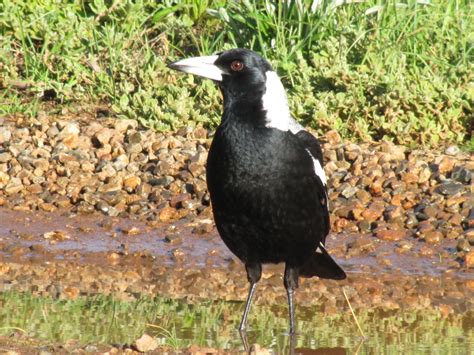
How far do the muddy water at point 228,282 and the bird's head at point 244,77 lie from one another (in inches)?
44.6

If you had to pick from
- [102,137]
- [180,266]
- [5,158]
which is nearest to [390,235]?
[180,266]

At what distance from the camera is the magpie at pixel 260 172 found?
18.0 ft

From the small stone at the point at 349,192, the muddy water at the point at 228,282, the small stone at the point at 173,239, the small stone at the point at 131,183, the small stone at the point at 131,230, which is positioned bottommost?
the muddy water at the point at 228,282

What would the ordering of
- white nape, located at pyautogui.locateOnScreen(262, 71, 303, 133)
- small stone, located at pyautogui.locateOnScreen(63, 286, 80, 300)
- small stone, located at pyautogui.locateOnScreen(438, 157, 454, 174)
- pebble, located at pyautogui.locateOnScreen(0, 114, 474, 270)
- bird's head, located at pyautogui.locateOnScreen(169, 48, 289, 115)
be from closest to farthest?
white nape, located at pyautogui.locateOnScreen(262, 71, 303, 133), bird's head, located at pyautogui.locateOnScreen(169, 48, 289, 115), small stone, located at pyautogui.locateOnScreen(63, 286, 80, 300), pebble, located at pyautogui.locateOnScreen(0, 114, 474, 270), small stone, located at pyautogui.locateOnScreen(438, 157, 454, 174)

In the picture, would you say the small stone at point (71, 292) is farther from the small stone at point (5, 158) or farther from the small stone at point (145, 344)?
the small stone at point (5, 158)

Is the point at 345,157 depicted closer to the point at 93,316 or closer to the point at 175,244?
the point at 175,244

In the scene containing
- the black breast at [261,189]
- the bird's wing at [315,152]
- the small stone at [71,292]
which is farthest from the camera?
the small stone at [71,292]

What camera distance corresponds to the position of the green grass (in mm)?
5328

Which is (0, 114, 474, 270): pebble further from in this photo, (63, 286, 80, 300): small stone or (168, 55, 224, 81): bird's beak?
(168, 55, 224, 81): bird's beak

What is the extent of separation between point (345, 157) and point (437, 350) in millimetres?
3074

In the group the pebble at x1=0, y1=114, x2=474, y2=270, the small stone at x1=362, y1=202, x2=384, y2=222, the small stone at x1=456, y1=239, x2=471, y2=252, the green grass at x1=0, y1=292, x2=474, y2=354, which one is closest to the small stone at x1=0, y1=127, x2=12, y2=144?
the pebble at x1=0, y1=114, x2=474, y2=270

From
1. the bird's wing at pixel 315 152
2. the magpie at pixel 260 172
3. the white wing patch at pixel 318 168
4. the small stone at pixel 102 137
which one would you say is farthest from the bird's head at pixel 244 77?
the small stone at pixel 102 137

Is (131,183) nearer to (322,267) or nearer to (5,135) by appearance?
(5,135)

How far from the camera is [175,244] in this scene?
7324mm
